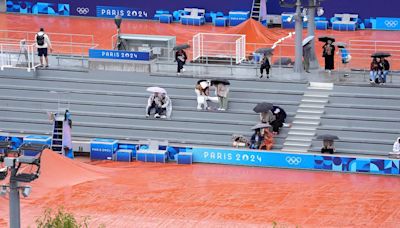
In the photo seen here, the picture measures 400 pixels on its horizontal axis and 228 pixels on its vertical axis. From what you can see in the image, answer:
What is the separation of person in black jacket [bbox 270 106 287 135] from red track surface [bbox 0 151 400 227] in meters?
1.85

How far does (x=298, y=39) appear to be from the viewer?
40719 millimetres

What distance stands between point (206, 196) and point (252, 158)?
11.2ft

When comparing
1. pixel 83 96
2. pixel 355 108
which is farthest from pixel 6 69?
pixel 355 108

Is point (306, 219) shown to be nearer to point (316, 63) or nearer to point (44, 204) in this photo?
point (44, 204)

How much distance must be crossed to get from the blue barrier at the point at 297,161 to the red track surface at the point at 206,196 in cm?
28

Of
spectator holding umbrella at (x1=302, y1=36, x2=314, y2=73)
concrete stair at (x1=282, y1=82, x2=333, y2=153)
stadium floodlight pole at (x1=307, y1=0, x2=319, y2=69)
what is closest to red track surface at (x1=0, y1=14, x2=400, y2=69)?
stadium floodlight pole at (x1=307, y1=0, x2=319, y2=69)

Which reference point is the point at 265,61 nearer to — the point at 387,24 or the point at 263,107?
the point at 263,107

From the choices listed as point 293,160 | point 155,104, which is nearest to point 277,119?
point 293,160

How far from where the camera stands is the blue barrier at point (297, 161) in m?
36.7

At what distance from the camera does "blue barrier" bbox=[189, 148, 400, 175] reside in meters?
36.7

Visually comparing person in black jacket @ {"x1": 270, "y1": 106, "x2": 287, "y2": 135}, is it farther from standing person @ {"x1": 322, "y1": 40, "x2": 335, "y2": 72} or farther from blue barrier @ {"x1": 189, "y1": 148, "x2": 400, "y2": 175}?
standing person @ {"x1": 322, "y1": 40, "x2": 335, "y2": 72}

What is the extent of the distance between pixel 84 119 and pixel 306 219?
1067cm

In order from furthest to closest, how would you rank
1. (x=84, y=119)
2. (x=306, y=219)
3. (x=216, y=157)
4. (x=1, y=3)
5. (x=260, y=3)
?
1. (x=1, y=3)
2. (x=260, y=3)
3. (x=84, y=119)
4. (x=216, y=157)
5. (x=306, y=219)

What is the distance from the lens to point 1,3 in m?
56.9
